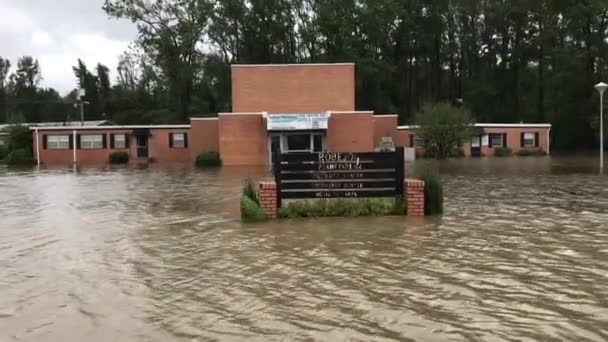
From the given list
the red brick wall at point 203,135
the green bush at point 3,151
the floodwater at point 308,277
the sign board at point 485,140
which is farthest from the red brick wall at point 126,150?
the floodwater at point 308,277

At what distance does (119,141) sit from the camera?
50.1m

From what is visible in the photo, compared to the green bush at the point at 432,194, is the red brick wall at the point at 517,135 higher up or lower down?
higher up

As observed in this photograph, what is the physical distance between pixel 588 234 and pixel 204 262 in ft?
20.8

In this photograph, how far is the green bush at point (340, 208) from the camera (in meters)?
12.5

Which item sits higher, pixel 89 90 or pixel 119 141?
pixel 89 90

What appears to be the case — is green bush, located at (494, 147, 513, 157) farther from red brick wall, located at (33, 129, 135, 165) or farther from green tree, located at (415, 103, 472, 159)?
red brick wall, located at (33, 129, 135, 165)

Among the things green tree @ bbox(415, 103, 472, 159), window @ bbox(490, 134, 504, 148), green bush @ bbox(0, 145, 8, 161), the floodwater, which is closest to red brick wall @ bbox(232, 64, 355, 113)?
green tree @ bbox(415, 103, 472, 159)

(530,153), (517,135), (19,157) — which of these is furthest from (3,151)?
(530,153)

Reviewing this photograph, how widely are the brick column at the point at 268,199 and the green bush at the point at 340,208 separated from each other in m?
0.17

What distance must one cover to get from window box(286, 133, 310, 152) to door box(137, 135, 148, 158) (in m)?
14.7

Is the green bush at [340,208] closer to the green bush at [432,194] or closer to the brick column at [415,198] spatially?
the brick column at [415,198]

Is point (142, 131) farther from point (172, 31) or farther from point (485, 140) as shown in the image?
point (485, 140)

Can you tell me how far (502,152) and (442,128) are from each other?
1177 cm

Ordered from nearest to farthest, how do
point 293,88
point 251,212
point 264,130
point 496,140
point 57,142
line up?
point 251,212 < point 264,130 < point 293,88 < point 57,142 < point 496,140
